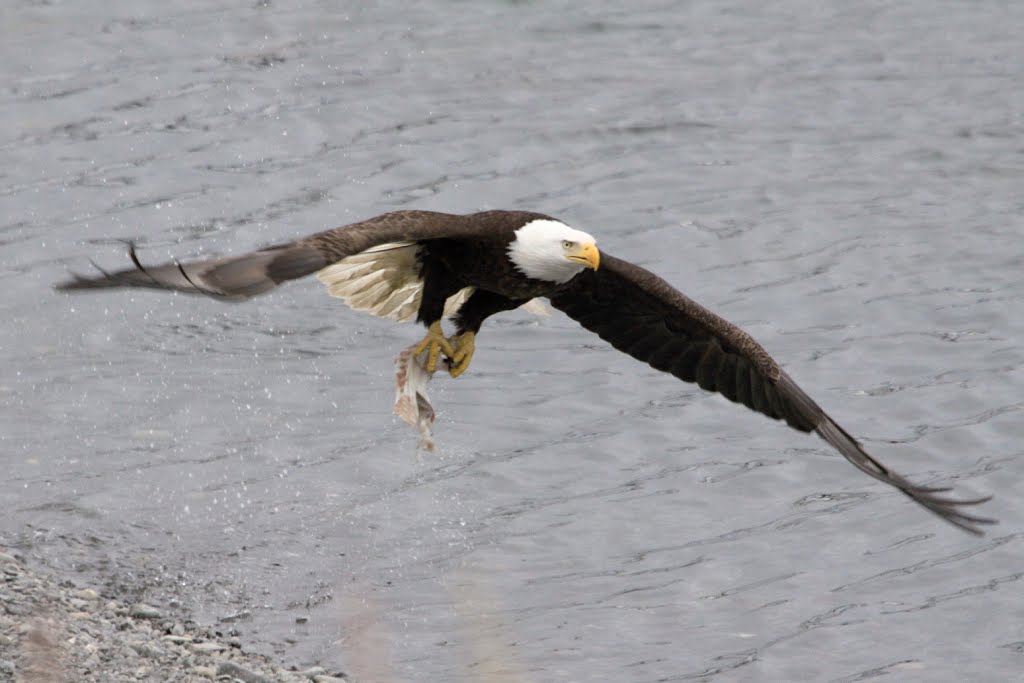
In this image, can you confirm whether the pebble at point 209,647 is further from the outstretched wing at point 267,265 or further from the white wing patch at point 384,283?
the outstretched wing at point 267,265

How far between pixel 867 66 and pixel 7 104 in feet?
21.6

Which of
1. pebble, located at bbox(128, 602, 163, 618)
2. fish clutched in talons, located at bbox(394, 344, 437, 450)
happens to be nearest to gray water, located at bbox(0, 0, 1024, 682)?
pebble, located at bbox(128, 602, 163, 618)

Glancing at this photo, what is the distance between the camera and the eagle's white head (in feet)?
22.4

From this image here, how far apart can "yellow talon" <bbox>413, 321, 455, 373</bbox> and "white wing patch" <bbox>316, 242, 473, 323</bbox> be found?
16cm

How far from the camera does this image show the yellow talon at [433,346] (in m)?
7.18

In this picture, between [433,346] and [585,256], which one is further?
[433,346]

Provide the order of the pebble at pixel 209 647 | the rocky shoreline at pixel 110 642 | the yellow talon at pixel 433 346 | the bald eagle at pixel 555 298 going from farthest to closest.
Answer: the yellow talon at pixel 433 346 → the bald eagle at pixel 555 298 → the pebble at pixel 209 647 → the rocky shoreline at pixel 110 642

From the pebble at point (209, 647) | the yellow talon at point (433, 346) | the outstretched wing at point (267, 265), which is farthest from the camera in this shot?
the yellow talon at point (433, 346)

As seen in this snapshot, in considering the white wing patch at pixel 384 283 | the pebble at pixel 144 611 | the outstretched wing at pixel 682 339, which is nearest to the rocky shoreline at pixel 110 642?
the pebble at pixel 144 611

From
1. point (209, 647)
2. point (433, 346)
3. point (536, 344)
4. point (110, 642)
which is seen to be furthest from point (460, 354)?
point (536, 344)

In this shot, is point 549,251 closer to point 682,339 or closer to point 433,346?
point 433,346

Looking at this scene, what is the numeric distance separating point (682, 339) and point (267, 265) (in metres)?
2.52

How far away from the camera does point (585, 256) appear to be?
6867mm

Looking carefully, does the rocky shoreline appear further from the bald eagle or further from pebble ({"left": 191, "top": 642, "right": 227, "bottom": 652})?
the bald eagle
